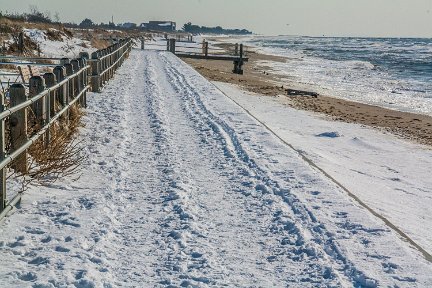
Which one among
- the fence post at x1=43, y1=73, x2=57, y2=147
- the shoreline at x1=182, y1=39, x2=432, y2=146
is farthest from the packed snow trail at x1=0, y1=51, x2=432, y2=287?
the shoreline at x1=182, y1=39, x2=432, y2=146

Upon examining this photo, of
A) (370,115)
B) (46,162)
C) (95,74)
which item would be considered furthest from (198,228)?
(370,115)

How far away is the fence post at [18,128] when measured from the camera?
5.79 meters

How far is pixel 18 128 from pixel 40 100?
109cm

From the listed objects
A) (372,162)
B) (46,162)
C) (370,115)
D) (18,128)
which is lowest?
(370,115)

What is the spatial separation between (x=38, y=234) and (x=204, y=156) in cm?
363

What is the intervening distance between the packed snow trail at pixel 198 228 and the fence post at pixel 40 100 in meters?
0.82

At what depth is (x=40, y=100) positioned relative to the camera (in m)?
7.03

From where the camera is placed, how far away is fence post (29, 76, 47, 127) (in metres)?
6.78

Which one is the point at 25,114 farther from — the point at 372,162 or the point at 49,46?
the point at 49,46

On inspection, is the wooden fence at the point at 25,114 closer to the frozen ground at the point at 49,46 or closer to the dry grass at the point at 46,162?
the dry grass at the point at 46,162

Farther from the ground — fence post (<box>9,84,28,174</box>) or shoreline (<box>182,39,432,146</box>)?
fence post (<box>9,84,28,174</box>)

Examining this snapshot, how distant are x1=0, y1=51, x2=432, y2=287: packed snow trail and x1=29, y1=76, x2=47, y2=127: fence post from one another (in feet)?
2.69

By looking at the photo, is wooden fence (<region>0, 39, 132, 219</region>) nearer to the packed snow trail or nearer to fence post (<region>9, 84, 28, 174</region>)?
fence post (<region>9, 84, 28, 174</region>)

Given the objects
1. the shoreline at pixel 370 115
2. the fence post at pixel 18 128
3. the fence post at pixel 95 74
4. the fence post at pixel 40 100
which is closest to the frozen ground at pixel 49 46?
the shoreline at pixel 370 115
